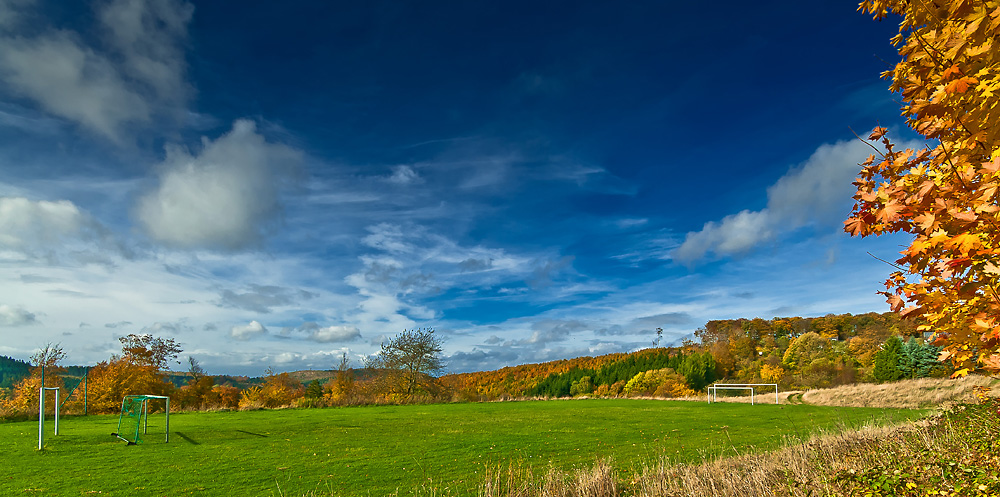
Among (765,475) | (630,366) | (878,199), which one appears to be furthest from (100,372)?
(630,366)

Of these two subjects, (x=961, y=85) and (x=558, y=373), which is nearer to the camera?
(x=961, y=85)

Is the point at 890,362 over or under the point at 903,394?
under

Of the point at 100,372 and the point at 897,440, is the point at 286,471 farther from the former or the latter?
the point at 100,372

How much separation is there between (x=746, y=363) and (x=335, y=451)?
56765 mm

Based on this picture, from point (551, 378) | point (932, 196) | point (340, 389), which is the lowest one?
point (551, 378)

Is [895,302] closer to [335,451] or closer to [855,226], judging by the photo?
[855,226]

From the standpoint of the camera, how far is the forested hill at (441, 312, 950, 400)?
124ft

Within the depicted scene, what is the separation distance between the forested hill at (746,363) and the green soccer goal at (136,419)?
830 inches

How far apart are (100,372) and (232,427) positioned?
15.3 meters

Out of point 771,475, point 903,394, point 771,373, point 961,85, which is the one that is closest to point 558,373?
point 771,373

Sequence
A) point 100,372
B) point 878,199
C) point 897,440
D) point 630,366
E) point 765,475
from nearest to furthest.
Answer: point 878,199 → point 765,475 → point 897,440 → point 100,372 → point 630,366

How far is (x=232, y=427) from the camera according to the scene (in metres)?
14.6

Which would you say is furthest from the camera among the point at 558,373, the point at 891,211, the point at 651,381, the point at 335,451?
the point at 558,373

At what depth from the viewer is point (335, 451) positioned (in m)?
10.4
